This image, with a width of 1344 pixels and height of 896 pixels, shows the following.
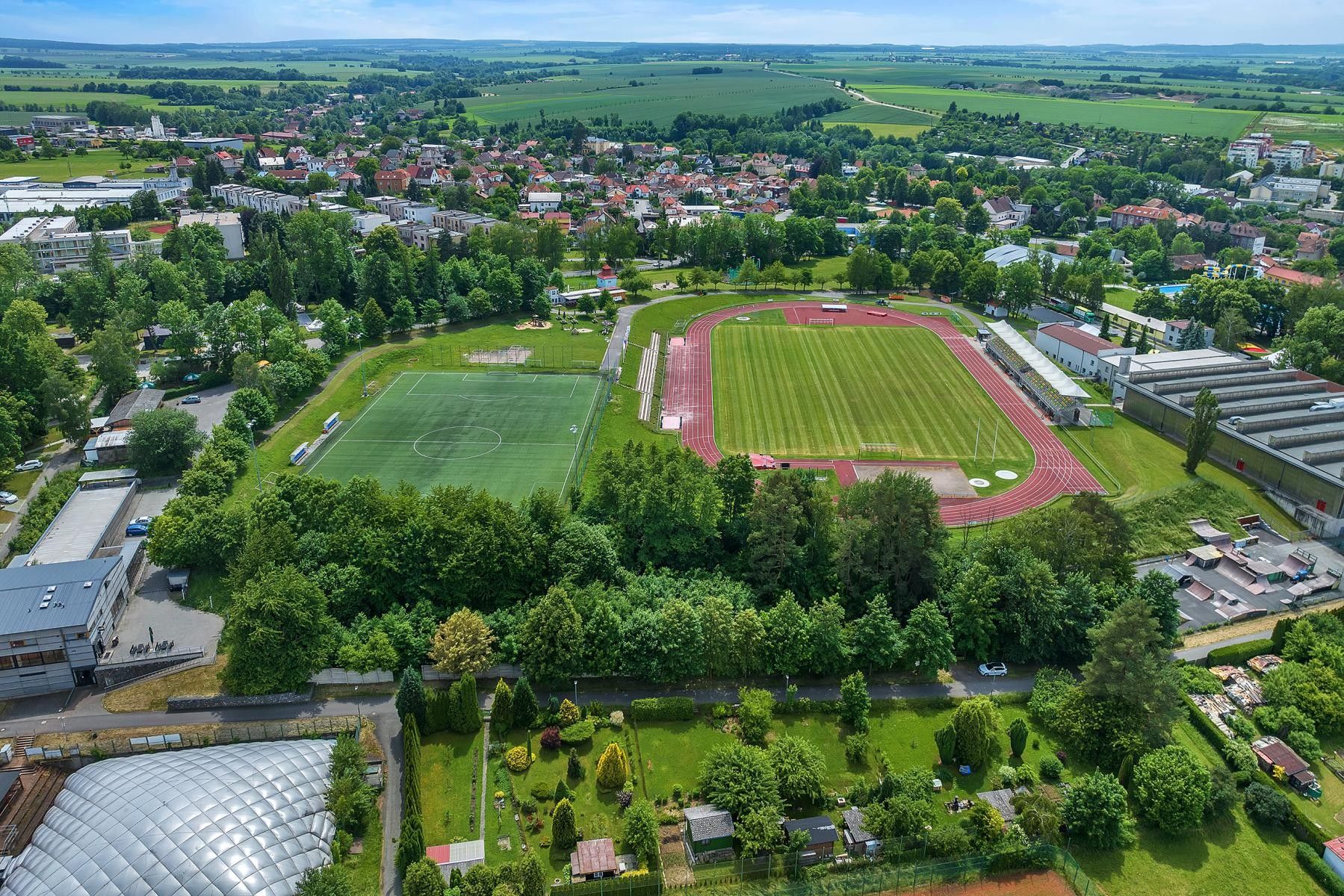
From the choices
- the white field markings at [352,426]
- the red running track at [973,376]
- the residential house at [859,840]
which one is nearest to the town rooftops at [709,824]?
the residential house at [859,840]

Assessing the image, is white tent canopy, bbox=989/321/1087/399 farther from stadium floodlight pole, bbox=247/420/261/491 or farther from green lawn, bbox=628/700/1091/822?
stadium floodlight pole, bbox=247/420/261/491

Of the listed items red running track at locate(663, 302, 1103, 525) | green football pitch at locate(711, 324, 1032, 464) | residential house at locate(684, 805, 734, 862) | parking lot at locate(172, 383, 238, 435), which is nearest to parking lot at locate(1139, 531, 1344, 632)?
red running track at locate(663, 302, 1103, 525)

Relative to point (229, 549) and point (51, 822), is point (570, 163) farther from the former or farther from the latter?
point (51, 822)

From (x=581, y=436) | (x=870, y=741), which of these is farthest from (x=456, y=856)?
(x=581, y=436)

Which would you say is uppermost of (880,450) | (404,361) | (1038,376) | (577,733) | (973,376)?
(577,733)

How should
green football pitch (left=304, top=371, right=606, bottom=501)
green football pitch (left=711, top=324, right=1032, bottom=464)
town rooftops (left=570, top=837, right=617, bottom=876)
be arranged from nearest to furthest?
1. town rooftops (left=570, top=837, right=617, bottom=876)
2. green football pitch (left=304, top=371, right=606, bottom=501)
3. green football pitch (left=711, top=324, right=1032, bottom=464)

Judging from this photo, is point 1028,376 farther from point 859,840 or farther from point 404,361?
point 404,361

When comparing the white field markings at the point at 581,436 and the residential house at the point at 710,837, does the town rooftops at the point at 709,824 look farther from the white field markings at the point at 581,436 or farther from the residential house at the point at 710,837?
the white field markings at the point at 581,436
